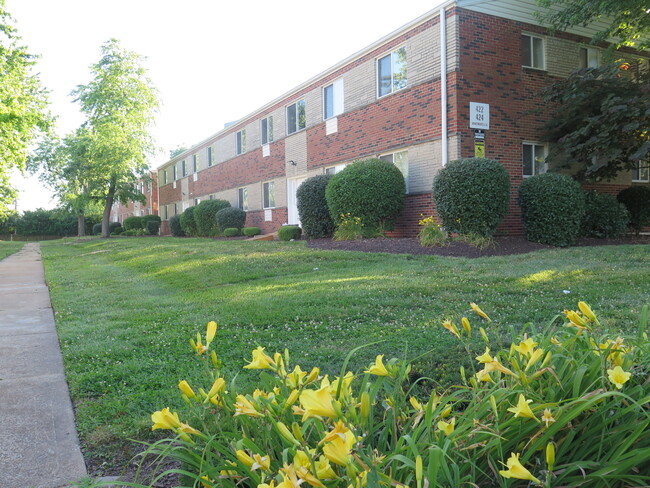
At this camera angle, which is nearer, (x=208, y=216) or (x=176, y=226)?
(x=208, y=216)

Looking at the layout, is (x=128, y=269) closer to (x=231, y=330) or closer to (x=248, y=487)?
(x=231, y=330)

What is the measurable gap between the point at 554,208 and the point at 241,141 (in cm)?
1666

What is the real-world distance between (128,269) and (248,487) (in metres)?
10.5

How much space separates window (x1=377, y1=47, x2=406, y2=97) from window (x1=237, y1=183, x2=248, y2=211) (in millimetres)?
10597

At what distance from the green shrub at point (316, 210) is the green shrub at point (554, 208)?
5698 mm

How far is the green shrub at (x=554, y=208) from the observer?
11.2 meters

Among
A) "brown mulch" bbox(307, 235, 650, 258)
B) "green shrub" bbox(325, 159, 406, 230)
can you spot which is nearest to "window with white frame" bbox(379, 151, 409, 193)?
"green shrub" bbox(325, 159, 406, 230)

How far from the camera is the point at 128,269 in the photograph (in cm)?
1126

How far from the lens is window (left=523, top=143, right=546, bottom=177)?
1353 cm

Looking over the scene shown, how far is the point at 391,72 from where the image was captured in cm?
1452

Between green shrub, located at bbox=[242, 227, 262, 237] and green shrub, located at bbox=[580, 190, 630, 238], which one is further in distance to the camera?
green shrub, located at bbox=[242, 227, 262, 237]

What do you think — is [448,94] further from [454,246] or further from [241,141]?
[241,141]

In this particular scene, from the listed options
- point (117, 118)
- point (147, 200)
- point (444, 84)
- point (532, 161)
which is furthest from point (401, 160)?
point (147, 200)

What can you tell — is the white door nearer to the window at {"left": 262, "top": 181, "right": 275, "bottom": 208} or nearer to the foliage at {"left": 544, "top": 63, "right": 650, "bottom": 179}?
the window at {"left": 262, "top": 181, "right": 275, "bottom": 208}
